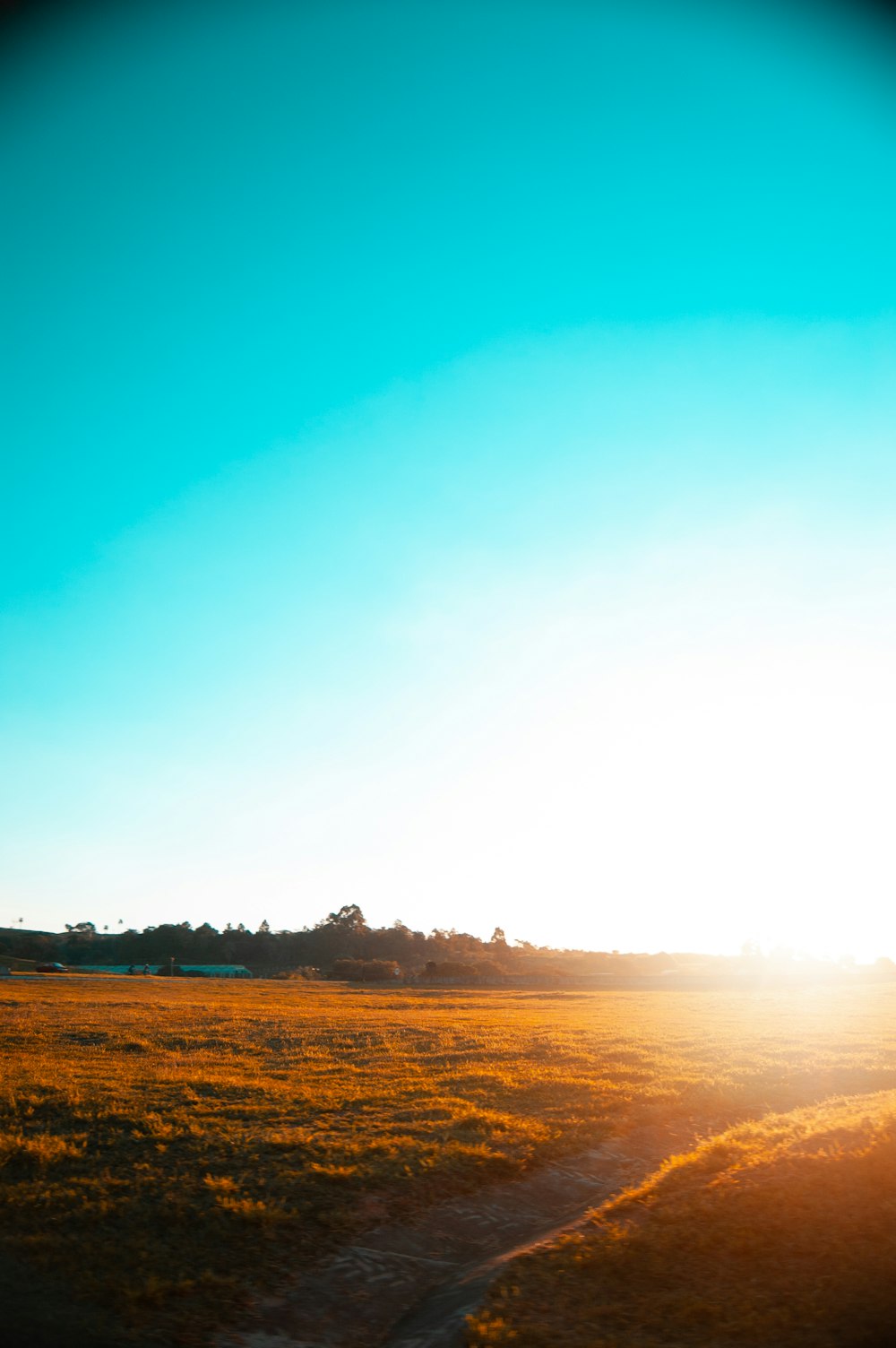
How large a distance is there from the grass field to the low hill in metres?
3.23

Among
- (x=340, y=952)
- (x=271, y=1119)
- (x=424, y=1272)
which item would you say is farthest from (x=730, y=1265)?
(x=340, y=952)

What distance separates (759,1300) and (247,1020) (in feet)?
114

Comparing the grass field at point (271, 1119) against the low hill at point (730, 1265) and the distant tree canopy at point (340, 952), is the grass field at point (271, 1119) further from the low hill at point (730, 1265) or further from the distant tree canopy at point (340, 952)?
the distant tree canopy at point (340, 952)

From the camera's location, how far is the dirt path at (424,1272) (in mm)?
8930

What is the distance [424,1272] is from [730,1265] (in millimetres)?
3886

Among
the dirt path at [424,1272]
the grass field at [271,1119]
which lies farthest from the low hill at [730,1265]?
the grass field at [271,1119]

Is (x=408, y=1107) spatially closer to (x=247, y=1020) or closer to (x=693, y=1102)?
(x=693, y=1102)

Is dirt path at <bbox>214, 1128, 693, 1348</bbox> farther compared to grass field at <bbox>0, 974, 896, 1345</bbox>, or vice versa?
grass field at <bbox>0, 974, 896, 1345</bbox>

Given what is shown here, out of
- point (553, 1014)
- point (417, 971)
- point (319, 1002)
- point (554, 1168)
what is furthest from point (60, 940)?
point (554, 1168)

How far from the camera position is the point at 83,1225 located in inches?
434

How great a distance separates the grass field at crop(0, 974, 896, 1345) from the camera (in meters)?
9.98

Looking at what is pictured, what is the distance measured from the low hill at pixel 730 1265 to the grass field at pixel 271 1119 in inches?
127

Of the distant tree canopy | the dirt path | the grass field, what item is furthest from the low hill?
the distant tree canopy

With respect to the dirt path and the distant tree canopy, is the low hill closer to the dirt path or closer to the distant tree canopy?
the dirt path
